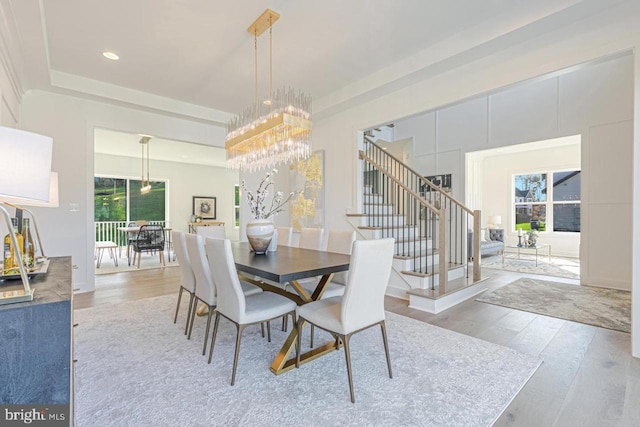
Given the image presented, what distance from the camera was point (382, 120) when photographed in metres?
4.21

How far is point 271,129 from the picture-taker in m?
2.90

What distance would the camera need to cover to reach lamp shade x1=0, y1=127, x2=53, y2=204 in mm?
1029

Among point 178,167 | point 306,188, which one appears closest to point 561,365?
point 306,188

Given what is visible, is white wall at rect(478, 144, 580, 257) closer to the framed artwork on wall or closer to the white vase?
the framed artwork on wall

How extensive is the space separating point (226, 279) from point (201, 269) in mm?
538

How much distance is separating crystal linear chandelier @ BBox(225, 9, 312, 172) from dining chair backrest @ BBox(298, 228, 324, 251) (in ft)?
2.99

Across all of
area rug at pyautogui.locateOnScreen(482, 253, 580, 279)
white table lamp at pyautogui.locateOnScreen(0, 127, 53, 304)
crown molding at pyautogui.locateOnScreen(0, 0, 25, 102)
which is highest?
crown molding at pyautogui.locateOnScreen(0, 0, 25, 102)

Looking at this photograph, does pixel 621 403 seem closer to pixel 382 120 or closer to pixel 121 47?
pixel 382 120

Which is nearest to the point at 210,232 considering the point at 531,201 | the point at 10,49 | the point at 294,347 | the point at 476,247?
the point at 294,347

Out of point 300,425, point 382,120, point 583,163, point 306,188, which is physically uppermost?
point 382,120

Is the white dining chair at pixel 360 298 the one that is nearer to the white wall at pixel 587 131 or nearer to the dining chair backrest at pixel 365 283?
the dining chair backrest at pixel 365 283

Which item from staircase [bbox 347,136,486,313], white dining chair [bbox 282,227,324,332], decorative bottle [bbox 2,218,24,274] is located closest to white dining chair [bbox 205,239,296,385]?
decorative bottle [bbox 2,218,24,274]

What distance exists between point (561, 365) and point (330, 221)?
11.0ft

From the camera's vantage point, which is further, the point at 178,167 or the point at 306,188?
the point at 178,167
